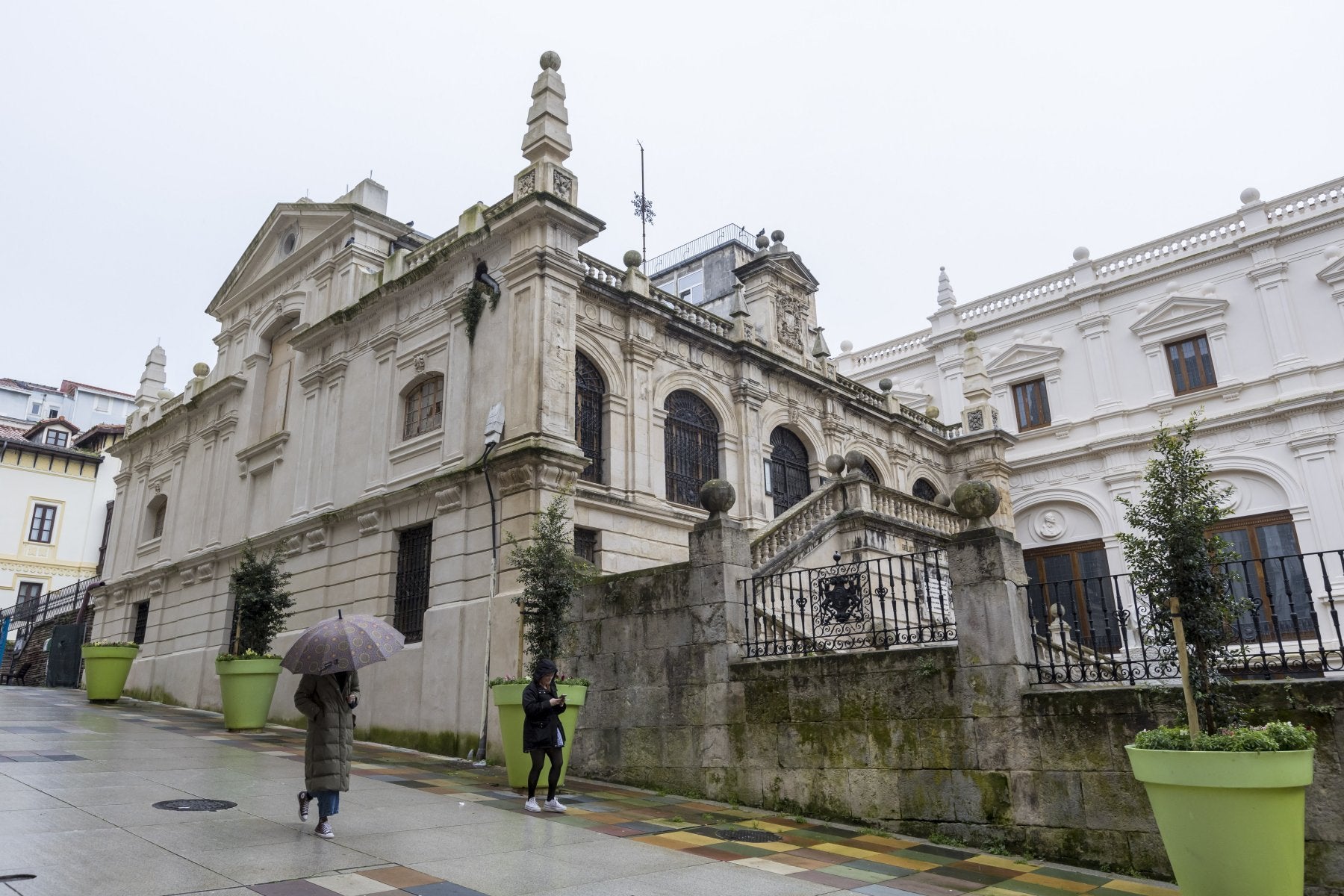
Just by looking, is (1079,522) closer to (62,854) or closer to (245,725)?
(245,725)

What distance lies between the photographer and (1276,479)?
79.3 feet

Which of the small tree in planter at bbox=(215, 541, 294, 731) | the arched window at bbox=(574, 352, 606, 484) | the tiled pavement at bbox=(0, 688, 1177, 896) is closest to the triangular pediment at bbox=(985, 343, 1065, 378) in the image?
the arched window at bbox=(574, 352, 606, 484)

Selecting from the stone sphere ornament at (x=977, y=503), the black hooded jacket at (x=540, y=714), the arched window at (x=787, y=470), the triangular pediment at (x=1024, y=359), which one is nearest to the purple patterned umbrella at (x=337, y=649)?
the black hooded jacket at (x=540, y=714)

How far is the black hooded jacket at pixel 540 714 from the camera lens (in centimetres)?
968

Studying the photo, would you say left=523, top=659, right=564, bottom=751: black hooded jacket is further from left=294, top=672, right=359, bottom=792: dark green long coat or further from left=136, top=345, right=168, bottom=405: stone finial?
left=136, top=345, right=168, bottom=405: stone finial

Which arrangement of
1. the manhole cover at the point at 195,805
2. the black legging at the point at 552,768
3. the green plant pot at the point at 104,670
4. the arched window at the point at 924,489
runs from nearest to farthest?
the manhole cover at the point at 195,805 < the black legging at the point at 552,768 < the green plant pot at the point at 104,670 < the arched window at the point at 924,489

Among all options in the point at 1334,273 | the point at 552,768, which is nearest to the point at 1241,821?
the point at 552,768

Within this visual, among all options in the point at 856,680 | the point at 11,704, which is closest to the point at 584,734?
the point at 856,680

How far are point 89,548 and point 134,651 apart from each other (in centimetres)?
3017

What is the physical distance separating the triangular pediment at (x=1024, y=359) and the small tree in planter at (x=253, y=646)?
73.1 feet

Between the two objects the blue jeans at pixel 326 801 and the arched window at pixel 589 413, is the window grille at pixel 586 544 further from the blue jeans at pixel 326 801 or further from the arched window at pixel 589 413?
the blue jeans at pixel 326 801

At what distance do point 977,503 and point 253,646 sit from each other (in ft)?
45.3

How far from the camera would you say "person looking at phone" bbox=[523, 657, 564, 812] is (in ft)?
31.7

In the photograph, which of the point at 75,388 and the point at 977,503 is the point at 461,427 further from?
the point at 75,388
